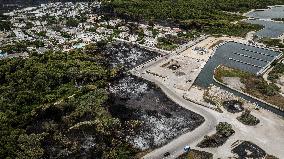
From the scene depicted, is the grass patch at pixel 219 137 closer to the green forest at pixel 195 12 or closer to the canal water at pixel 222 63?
the canal water at pixel 222 63

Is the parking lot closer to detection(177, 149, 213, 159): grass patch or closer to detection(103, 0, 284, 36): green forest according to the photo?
detection(103, 0, 284, 36): green forest

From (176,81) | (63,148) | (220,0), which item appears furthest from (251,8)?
(63,148)

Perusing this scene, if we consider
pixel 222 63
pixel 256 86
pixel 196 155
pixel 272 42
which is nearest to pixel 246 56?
pixel 222 63

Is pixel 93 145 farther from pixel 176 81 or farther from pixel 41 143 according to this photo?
pixel 176 81

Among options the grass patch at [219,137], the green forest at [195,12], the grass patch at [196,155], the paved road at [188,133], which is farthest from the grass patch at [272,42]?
the grass patch at [196,155]

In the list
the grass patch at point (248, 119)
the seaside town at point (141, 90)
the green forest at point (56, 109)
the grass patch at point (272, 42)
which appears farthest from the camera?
the grass patch at point (272, 42)

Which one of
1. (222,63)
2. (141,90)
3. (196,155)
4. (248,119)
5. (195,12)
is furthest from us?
(195,12)

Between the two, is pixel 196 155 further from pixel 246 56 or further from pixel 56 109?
pixel 246 56

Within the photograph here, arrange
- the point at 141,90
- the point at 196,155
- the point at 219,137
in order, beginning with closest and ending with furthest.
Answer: the point at 196,155 < the point at 219,137 < the point at 141,90
